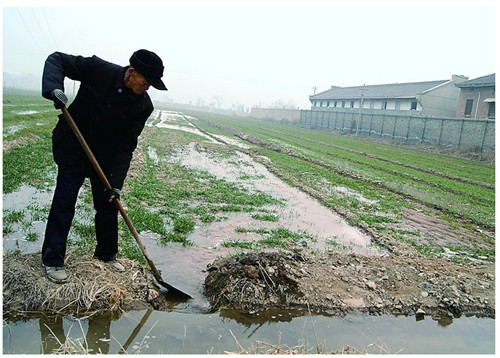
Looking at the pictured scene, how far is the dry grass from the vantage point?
3.70 meters

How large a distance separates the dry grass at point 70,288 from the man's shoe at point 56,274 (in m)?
0.04

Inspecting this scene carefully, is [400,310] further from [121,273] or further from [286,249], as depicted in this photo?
[121,273]

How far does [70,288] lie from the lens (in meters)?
3.84

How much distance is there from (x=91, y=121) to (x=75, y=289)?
1.66 metres

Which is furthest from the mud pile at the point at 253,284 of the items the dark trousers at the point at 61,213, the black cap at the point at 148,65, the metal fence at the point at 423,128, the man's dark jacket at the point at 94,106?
the metal fence at the point at 423,128

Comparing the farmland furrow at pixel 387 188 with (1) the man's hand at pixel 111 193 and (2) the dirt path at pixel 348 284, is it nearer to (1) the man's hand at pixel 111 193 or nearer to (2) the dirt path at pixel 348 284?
(2) the dirt path at pixel 348 284

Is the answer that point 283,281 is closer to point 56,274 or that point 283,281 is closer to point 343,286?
point 343,286

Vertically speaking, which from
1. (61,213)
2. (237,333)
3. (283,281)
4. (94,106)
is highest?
(94,106)

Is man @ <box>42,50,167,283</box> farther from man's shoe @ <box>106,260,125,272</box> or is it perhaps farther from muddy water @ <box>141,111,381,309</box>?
muddy water @ <box>141,111,381,309</box>

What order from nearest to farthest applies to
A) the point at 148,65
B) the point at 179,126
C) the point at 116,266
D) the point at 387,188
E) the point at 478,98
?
the point at 148,65 < the point at 116,266 < the point at 387,188 < the point at 478,98 < the point at 179,126

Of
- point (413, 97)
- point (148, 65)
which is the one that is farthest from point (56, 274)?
point (413, 97)

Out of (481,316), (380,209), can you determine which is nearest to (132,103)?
(481,316)

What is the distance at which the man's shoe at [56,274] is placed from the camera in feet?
12.7

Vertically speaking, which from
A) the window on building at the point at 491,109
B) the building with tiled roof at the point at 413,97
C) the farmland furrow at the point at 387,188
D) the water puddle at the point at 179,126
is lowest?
the farmland furrow at the point at 387,188
